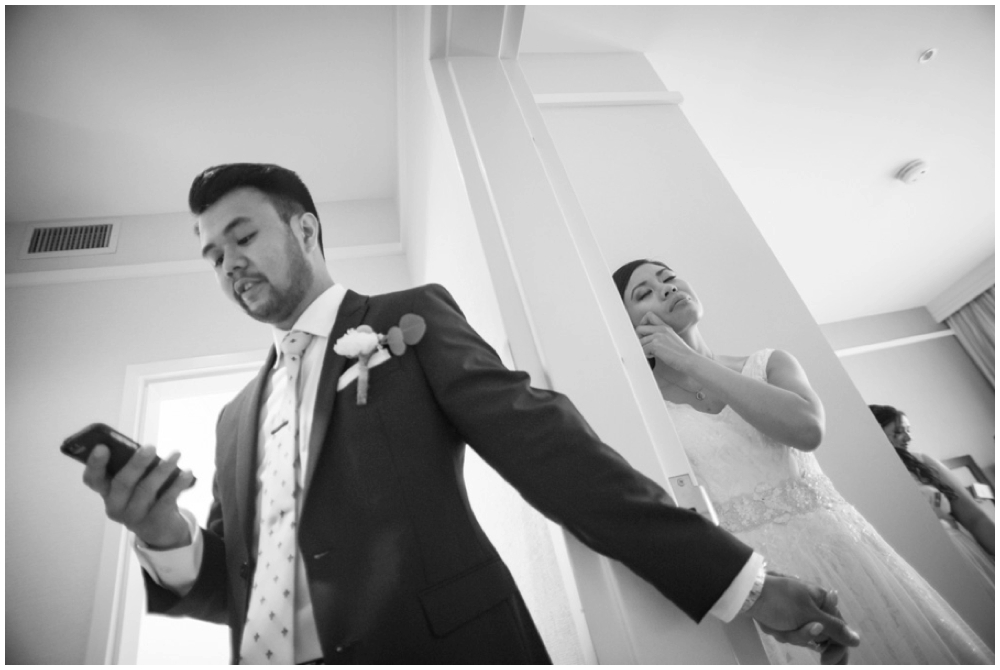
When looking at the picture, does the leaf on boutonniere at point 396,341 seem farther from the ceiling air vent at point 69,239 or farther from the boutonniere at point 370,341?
the ceiling air vent at point 69,239

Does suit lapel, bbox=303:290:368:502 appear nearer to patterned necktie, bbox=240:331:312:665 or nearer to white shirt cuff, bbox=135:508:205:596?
patterned necktie, bbox=240:331:312:665

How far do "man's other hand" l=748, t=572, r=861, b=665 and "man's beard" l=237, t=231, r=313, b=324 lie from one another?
966 millimetres

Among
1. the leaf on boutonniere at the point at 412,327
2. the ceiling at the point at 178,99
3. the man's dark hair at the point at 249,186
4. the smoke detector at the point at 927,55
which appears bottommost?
the leaf on boutonniere at the point at 412,327

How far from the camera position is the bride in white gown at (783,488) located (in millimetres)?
1043

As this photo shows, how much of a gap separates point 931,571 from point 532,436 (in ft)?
5.13

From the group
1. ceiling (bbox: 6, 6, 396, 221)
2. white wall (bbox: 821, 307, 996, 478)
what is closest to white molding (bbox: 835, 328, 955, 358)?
white wall (bbox: 821, 307, 996, 478)

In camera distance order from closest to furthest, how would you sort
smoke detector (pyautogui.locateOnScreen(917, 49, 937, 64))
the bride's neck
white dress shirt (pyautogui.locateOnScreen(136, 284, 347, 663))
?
white dress shirt (pyautogui.locateOnScreen(136, 284, 347, 663)) < the bride's neck < smoke detector (pyautogui.locateOnScreen(917, 49, 937, 64))

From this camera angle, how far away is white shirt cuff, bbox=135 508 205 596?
3.10 ft

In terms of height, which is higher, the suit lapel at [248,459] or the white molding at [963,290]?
the white molding at [963,290]

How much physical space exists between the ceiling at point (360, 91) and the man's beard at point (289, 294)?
5.33 feet

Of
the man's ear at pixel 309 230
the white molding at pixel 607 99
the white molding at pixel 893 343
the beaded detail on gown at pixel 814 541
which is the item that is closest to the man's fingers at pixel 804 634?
the beaded detail on gown at pixel 814 541

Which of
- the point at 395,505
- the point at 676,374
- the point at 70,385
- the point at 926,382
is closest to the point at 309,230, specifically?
the point at 395,505

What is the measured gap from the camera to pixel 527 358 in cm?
99

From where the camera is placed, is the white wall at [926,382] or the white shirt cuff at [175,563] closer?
the white shirt cuff at [175,563]
